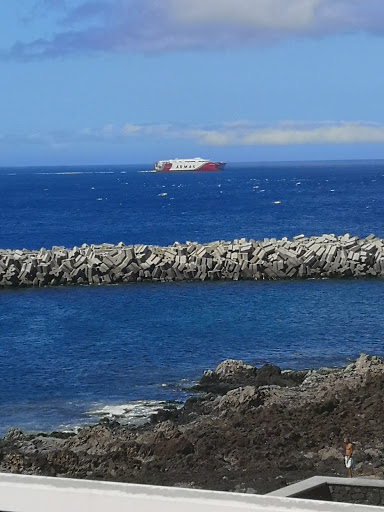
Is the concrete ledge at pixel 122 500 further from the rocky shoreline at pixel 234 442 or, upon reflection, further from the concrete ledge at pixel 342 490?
the rocky shoreline at pixel 234 442

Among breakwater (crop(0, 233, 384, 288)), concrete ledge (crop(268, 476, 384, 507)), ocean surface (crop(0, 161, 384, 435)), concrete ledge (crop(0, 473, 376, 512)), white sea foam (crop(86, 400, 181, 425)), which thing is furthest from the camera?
breakwater (crop(0, 233, 384, 288))

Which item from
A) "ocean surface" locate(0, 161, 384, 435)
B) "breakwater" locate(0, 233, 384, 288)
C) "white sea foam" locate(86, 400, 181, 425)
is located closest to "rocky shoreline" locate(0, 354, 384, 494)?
"white sea foam" locate(86, 400, 181, 425)

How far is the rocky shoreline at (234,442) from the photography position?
12516 mm

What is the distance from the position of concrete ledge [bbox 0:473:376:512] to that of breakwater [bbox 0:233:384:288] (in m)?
30.7

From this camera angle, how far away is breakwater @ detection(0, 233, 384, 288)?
112 ft

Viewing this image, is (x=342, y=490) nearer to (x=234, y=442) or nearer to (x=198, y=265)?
(x=234, y=442)

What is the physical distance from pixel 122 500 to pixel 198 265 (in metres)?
31.4

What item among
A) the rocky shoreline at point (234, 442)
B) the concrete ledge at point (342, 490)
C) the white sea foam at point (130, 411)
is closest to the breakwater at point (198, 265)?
the white sea foam at point (130, 411)

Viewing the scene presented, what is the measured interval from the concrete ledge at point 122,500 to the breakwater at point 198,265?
1209 inches

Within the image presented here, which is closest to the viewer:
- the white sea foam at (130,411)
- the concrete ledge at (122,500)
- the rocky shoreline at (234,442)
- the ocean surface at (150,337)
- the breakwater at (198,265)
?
the concrete ledge at (122,500)

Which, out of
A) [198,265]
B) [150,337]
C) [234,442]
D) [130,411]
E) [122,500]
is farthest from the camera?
[198,265]

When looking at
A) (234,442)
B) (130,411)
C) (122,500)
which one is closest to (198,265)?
(130,411)

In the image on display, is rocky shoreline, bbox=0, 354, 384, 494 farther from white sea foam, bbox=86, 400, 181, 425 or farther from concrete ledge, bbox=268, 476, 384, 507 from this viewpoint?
concrete ledge, bbox=268, 476, 384, 507

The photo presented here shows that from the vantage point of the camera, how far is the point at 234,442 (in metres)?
13.7
